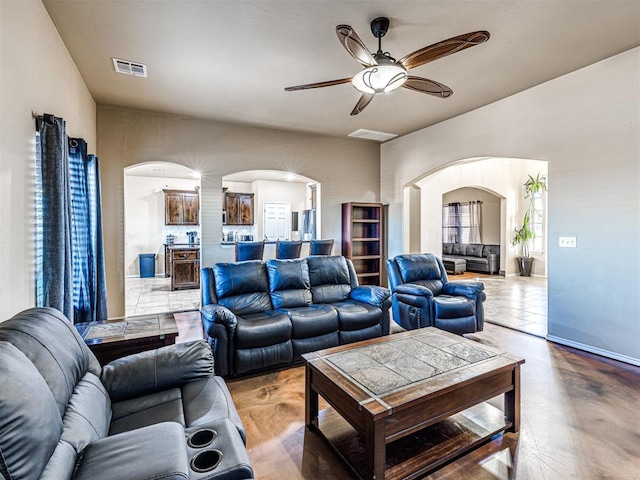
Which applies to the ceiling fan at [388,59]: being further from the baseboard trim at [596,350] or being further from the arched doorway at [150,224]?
the arched doorway at [150,224]

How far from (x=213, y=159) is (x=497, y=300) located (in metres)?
5.51

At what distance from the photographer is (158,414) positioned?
5.36 feet

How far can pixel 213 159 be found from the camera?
17.5 feet

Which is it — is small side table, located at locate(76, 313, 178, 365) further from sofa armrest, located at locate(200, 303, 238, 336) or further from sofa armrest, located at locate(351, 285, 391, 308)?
sofa armrest, located at locate(351, 285, 391, 308)

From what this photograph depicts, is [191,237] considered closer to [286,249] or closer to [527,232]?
[286,249]

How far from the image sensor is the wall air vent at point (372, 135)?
5.95 metres

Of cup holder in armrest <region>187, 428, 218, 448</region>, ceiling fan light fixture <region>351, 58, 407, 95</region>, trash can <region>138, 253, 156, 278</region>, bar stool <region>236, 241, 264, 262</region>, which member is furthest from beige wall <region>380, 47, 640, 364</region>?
trash can <region>138, 253, 156, 278</region>

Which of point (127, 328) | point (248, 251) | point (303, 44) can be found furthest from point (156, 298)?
point (303, 44)

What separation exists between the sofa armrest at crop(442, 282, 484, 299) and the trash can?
26.5 feet

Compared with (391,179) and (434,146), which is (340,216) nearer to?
(391,179)

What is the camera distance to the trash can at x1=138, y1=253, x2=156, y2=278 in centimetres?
928

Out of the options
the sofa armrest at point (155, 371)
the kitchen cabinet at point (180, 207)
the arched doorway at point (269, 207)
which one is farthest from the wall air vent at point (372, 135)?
the kitchen cabinet at point (180, 207)

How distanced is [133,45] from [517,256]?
9.80 metres

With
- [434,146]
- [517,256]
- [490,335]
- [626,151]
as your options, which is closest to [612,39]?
[626,151]
